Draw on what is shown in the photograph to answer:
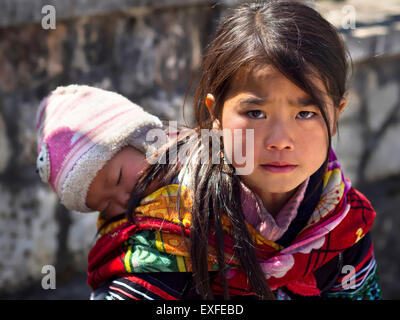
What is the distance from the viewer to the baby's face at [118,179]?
1.65m

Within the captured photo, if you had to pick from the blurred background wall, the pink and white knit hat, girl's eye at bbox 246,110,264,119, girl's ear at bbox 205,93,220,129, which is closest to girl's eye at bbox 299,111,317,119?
girl's eye at bbox 246,110,264,119

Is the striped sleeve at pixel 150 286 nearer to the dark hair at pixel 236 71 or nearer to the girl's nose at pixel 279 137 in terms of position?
the dark hair at pixel 236 71

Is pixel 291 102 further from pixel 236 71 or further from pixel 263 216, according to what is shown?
pixel 263 216

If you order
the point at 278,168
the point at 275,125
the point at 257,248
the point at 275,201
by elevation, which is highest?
the point at 275,125

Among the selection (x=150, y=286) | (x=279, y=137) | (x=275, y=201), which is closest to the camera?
(x=279, y=137)

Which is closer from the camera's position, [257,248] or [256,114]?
[256,114]

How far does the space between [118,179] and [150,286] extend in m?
0.34

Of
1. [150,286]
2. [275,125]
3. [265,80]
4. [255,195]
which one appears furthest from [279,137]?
[150,286]

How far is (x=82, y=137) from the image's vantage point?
1.64 meters

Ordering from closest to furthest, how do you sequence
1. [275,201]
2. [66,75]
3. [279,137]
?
[279,137], [275,201], [66,75]

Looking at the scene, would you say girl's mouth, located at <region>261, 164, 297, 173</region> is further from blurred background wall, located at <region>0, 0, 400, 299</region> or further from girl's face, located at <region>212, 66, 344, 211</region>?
blurred background wall, located at <region>0, 0, 400, 299</region>

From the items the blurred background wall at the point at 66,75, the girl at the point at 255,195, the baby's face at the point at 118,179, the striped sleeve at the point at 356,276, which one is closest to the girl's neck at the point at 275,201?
the girl at the point at 255,195

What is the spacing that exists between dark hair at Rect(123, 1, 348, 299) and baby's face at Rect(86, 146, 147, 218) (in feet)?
0.20
